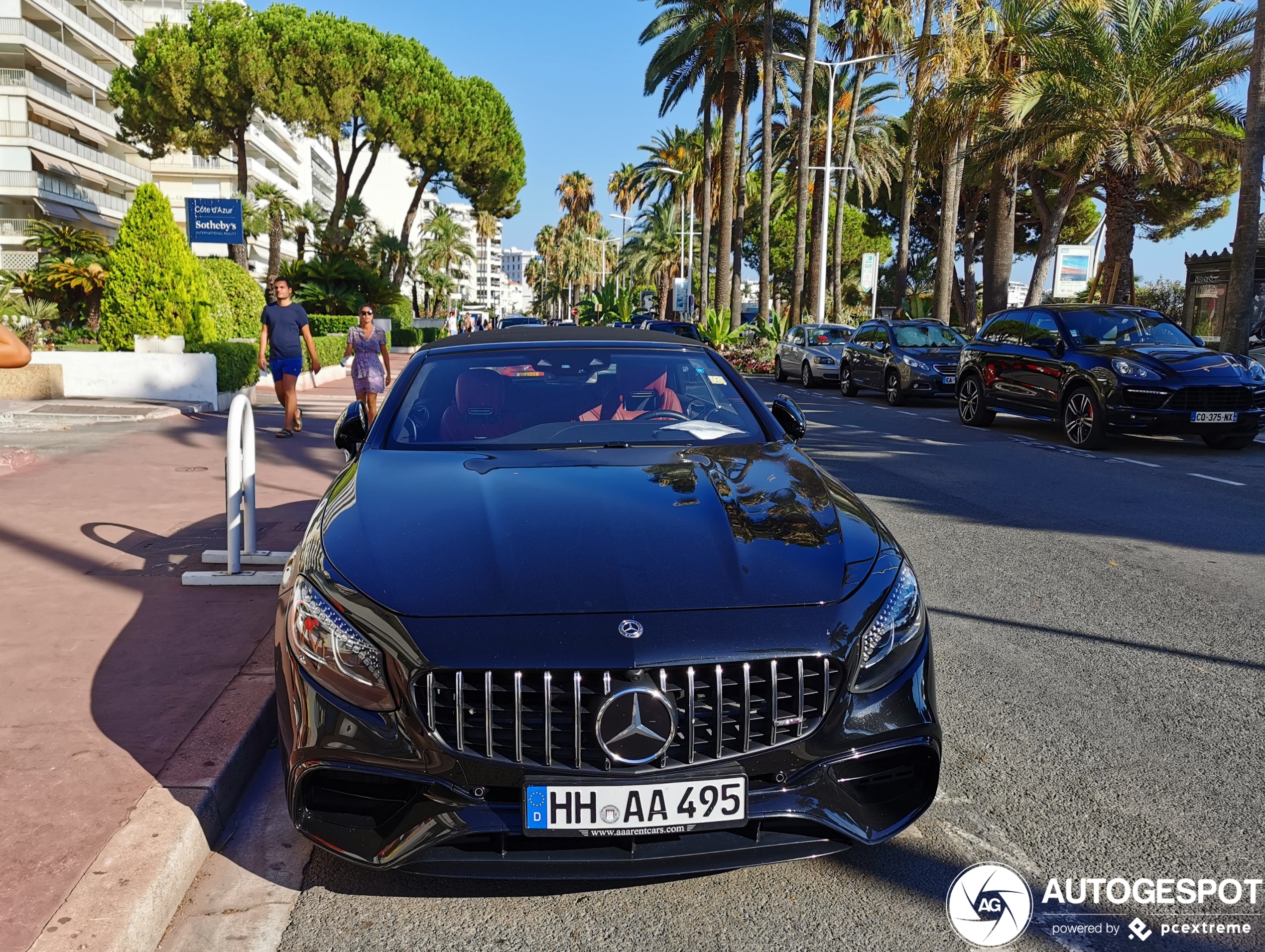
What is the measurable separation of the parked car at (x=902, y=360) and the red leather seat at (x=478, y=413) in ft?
51.1

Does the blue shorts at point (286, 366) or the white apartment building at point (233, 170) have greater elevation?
the white apartment building at point (233, 170)

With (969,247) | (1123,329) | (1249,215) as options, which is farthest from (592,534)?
(969,247)

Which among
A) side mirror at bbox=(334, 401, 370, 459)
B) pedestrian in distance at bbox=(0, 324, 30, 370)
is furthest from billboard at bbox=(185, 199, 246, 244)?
side mirror at bbox=(334, 401, 370, 459)

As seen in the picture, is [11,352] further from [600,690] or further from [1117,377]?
[1117,377]

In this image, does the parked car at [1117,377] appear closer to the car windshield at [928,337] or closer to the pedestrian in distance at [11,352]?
the car windshield at [928,337]

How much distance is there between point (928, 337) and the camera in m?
21.0

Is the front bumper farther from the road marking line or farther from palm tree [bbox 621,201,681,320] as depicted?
palm tree [bbox 621,201,681,320]

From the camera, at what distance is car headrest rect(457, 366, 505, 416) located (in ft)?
14.2

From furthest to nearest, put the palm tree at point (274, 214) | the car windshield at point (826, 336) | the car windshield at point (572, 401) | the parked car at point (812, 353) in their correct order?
the palm tree at point (274, 214)
the car windshield at point (826, 336)
the parked car at point (812, 353)
the car windshield at point (572, 401)

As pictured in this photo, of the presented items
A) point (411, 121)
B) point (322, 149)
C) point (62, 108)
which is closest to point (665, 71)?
point (411, 121)

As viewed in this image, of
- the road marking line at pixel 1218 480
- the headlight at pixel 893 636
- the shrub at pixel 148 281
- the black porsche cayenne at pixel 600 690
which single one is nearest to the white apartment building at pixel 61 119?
the shrub at pixel 148 281

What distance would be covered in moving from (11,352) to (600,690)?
8039 mm

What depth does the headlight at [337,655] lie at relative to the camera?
8.57ft

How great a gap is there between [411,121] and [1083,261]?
2662 cm
